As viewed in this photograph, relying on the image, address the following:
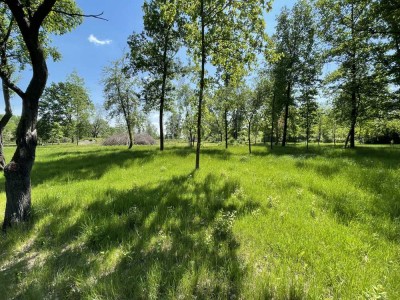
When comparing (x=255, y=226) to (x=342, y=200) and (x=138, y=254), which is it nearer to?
(x=138, y=254)

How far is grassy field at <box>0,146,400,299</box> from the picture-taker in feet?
9.77

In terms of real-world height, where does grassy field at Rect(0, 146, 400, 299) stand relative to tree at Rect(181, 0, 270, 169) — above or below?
below

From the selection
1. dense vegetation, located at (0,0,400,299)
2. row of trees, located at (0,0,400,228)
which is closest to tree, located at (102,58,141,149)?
row of trees, located at (0,0,400,228)

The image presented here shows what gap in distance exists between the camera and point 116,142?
1879 inches

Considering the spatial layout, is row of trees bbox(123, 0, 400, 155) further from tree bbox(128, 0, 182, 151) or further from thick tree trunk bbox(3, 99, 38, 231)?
thick tree trunk bbox(3, 99, 38, 231)

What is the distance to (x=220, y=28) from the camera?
29.6ft

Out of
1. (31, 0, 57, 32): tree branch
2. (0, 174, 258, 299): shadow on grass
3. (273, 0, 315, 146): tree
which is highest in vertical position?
(273, 0, 315, 146): tree

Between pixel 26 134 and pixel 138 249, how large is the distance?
391 cm

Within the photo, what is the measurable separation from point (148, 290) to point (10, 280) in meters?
2.27

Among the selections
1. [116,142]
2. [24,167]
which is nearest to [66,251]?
[24,167]

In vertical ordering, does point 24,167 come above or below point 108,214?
above

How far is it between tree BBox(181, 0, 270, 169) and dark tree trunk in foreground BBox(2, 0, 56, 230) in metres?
5.58

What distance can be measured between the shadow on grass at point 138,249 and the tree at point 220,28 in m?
5.78

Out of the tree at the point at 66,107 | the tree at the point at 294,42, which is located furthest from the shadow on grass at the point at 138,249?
the tree at the point at 66,107
